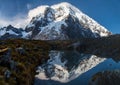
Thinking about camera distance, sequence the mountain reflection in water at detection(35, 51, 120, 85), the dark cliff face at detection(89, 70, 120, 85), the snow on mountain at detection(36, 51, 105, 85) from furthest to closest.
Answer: the snow on mountain at detection(36, 51, 105, 85), the mountain reflection in water at detection(35, 51, 120, 85), the dark cliff face at detection(89, 70, 120, 85)

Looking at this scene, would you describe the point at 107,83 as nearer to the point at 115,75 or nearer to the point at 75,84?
the point at 115,75

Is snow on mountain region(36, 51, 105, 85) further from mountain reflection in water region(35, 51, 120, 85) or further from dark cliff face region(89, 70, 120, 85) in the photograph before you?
dark cliff face region(89, 70, 120, 85)

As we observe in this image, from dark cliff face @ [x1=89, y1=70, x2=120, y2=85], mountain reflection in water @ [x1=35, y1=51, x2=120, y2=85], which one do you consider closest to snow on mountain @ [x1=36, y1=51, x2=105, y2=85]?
mountain reflection in water @ [x1=35, y1=51, x2=120, y2=85]

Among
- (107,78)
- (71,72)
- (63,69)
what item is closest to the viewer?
(107,78)

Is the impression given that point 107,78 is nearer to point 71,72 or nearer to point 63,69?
point 71,72

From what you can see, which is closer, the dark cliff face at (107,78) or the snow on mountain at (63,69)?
the dark cliff face at (107,78)

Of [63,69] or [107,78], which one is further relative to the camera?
[63,69]

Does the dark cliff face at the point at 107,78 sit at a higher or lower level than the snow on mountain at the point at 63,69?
lower

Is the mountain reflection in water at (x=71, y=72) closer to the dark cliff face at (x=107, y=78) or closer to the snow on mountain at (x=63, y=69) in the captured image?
the snow on mountain at (x=63, y=69)

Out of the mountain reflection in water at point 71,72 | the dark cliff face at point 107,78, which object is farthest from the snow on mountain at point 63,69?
the dark cliff face at point 107,78

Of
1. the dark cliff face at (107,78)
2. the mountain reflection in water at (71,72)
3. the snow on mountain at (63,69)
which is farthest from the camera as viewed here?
the snow on mountain at (63,69)

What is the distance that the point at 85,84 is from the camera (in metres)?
64.7

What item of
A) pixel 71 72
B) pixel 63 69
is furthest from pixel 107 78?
pixel 63 69

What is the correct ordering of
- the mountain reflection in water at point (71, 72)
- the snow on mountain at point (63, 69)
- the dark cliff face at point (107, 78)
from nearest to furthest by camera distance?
1. the dark cliff face at point (107, 78)
2. the mountain reflection in water at point (71, 72)
3. the snow on mountain at point (63, 69)
